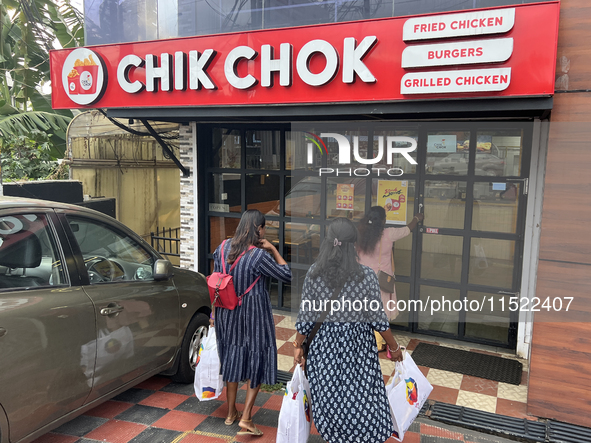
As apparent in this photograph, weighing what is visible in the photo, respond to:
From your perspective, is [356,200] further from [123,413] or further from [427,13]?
[123,413]

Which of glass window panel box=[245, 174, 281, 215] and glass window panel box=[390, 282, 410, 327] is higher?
glass window panel box=[245, 174, 281, 215]

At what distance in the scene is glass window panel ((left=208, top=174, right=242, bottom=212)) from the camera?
288 inches

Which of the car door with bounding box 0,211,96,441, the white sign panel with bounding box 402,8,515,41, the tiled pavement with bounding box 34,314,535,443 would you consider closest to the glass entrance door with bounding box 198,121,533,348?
the tiled pavement with bounding box 34,314,535,443

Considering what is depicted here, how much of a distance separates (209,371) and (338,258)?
165 cm

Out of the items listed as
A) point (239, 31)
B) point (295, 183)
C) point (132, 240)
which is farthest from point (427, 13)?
point (132, 240)

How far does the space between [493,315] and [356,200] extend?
2.21 metres

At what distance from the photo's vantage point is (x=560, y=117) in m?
4.15

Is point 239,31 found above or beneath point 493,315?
above

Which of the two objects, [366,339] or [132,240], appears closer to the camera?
[366,339]

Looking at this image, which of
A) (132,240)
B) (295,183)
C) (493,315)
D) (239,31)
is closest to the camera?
(132,240)

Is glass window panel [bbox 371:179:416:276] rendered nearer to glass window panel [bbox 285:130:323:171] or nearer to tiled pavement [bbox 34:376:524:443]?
glass window panel [bbox 285:130:323:171]

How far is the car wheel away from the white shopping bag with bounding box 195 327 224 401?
0.80 m

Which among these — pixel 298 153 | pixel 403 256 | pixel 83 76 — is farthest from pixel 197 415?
pixel 83 76

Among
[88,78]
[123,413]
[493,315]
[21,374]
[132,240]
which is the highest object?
[88,78]
